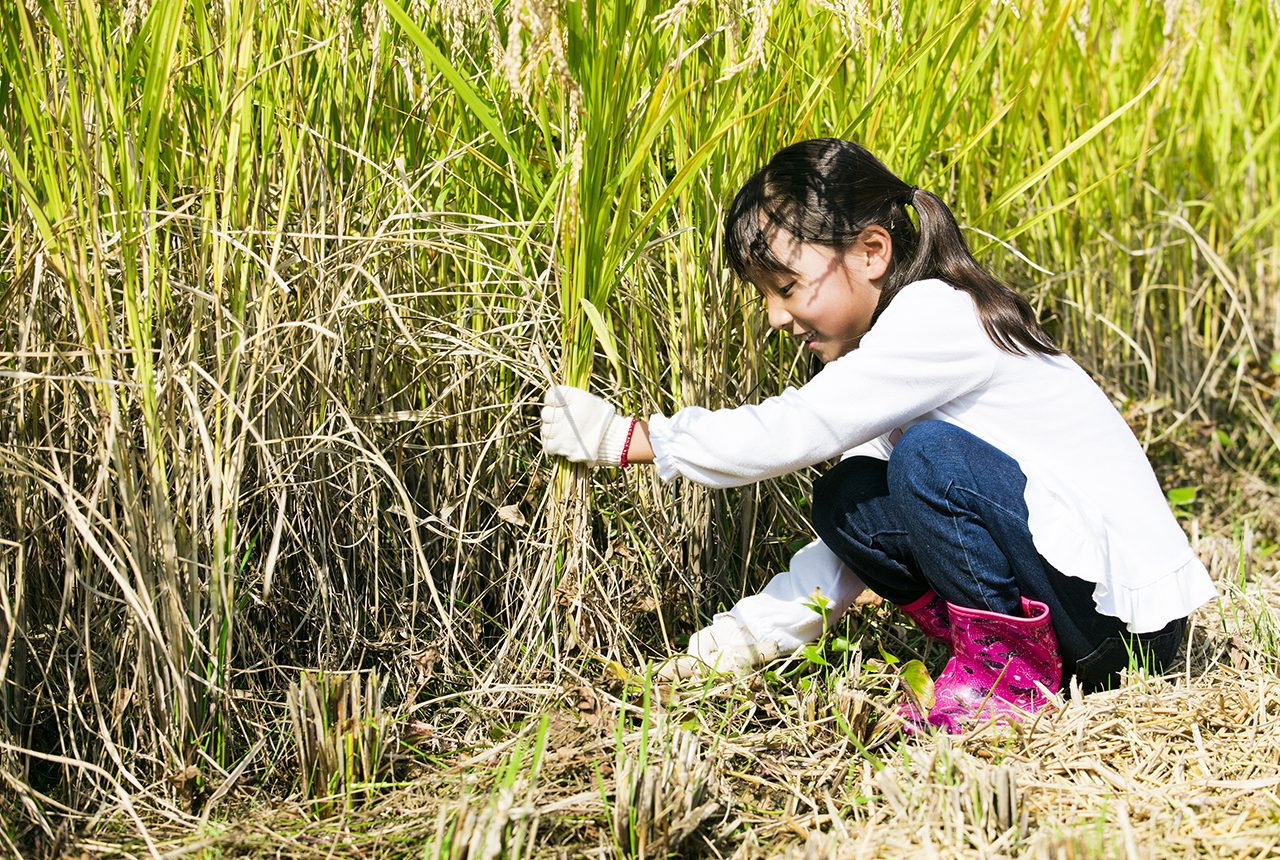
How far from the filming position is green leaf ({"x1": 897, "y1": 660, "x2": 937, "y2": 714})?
4.12 ft

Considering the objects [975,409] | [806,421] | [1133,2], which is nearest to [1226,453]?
[1133,2]

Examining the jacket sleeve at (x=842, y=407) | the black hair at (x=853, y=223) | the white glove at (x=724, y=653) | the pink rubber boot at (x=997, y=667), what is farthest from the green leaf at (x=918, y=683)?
the black hair at (x=853, y=223)

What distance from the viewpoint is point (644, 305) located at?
139cm

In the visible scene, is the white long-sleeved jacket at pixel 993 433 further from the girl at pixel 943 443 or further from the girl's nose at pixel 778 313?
the girl's nose at pixel 778 313

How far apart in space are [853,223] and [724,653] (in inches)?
23.4

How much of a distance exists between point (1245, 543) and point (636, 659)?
1227mm

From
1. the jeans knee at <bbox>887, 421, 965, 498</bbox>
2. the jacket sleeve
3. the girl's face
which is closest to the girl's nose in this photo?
the girl's face

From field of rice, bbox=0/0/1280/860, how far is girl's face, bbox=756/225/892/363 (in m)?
0.16

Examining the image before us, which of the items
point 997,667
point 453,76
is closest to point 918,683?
point 997,667

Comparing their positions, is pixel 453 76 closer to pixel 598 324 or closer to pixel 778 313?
pixel 598 324

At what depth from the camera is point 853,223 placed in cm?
130

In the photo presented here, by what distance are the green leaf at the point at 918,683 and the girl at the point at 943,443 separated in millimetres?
31

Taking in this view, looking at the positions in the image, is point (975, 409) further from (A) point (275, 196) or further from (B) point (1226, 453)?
(B) point (1226, 453)

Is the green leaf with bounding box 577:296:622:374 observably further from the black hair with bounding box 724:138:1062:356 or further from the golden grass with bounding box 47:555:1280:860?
the golden grass with bounding box 47:555:1280:860
